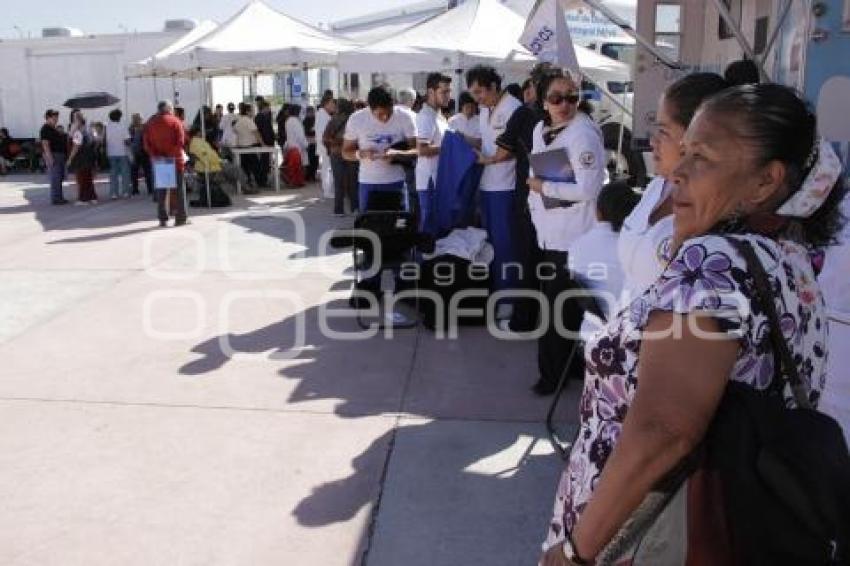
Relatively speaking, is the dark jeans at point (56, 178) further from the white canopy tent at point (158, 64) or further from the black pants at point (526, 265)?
the black pants at point (526, 265)

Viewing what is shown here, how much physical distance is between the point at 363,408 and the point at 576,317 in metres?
1.29

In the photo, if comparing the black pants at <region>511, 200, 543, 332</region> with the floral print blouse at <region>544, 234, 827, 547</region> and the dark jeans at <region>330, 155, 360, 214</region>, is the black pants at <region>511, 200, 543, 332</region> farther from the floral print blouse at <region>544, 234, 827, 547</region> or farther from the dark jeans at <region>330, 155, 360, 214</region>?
the dark jeans at <region>330, 155, 360, 214</region>

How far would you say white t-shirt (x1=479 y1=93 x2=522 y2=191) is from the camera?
5.72m

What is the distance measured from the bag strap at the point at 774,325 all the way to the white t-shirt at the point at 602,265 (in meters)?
2.18

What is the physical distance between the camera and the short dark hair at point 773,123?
1.35m

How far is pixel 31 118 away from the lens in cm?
2097

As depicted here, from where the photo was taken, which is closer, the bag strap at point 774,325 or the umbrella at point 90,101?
the bag strap at point 774,325

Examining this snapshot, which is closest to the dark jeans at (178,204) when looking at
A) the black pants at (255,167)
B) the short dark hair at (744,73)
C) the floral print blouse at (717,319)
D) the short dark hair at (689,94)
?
the black pants at (255,167)

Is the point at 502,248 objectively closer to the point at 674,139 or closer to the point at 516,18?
the point at 674,139

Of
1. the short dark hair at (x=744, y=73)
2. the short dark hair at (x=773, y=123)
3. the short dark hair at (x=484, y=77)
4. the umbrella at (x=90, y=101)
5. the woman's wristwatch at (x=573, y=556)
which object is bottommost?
the woman's wristwatch at (x=573, y=556)

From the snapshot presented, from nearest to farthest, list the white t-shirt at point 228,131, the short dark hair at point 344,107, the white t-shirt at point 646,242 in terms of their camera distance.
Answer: the white t-shirt at point 646,242 < the short dark hair at point 344,107 < the white t-shirt at point 228,131

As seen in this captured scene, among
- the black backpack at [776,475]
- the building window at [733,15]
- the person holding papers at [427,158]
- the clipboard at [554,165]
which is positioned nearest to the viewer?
the black backpack at [776,475]

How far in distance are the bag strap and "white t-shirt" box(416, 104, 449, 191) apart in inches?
216

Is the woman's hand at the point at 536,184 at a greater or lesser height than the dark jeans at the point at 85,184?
greater
